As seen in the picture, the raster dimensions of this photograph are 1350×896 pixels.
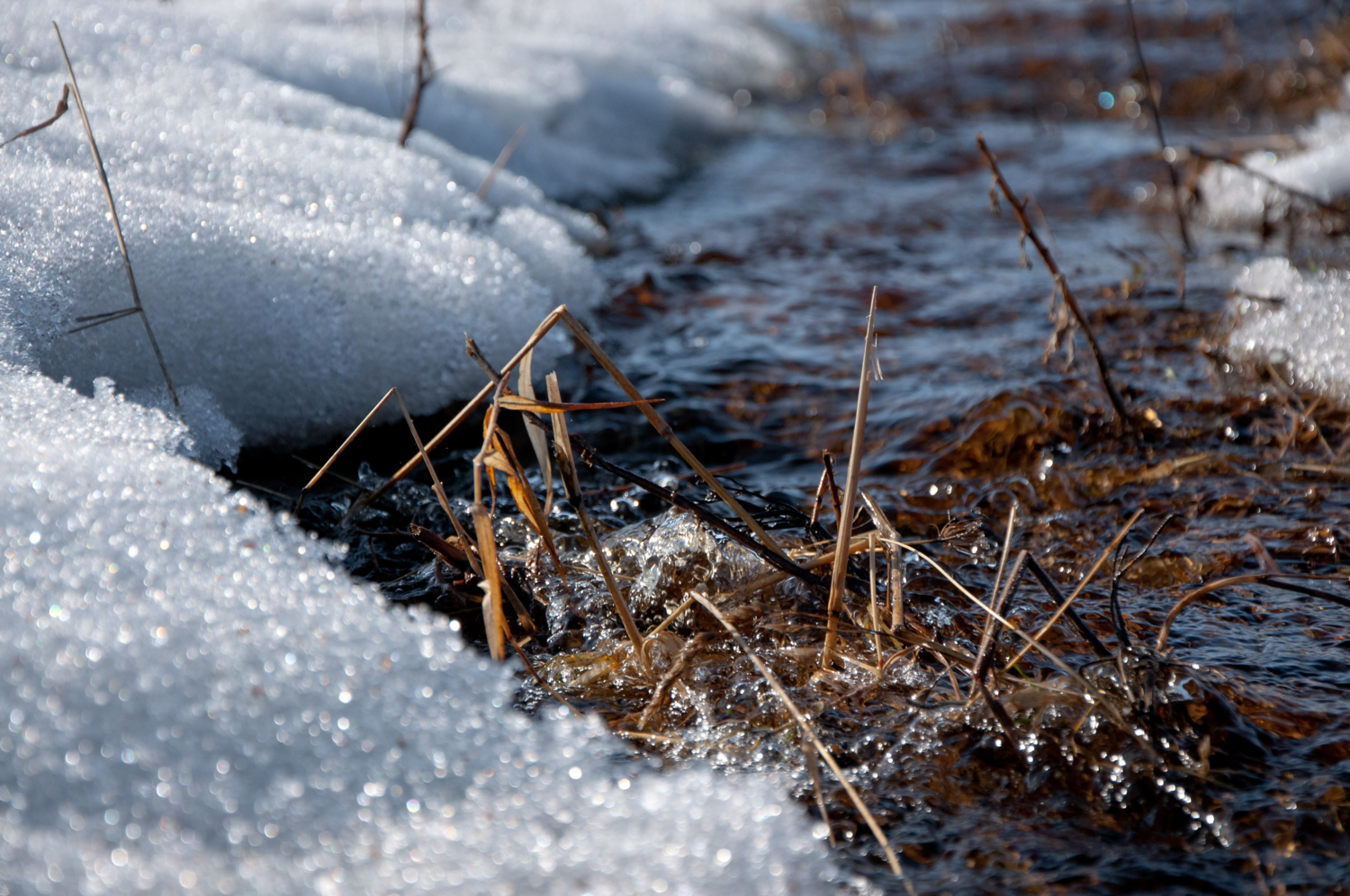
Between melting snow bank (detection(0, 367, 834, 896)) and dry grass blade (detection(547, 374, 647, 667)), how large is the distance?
198mm

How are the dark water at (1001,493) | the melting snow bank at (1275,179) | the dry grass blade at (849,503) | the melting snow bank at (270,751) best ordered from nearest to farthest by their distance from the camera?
the melting snow bank at (270,751) < the dark water at (1001,493) < the dry grass blade at (849,503) < the melting snow bank at (1275,179)

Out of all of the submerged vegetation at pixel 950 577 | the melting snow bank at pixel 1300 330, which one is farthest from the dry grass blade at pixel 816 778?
the melting snow bank at pixel 1300 330

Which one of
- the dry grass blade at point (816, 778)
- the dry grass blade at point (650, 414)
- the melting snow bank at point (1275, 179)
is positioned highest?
the melting snow bank at point (1275, 179)

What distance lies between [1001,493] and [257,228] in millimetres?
1827

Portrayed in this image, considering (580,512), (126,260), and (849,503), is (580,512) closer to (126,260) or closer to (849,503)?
(849,503)

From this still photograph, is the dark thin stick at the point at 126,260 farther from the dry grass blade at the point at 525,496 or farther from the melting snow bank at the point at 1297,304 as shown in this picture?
the melting snow bank at the point at 1297,304

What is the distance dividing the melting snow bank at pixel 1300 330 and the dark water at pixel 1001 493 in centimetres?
9

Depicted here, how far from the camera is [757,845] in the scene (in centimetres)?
121

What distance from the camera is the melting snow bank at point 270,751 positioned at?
1.11 metres

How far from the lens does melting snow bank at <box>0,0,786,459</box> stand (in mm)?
2057

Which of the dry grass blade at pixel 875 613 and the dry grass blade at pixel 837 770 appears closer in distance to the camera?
the dry grass blade at pixel 837 770

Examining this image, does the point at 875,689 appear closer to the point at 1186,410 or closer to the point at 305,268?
the point at 1186,410

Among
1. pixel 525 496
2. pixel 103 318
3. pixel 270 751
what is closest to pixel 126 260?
pixel 103 318

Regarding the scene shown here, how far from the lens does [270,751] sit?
3.93 feet
